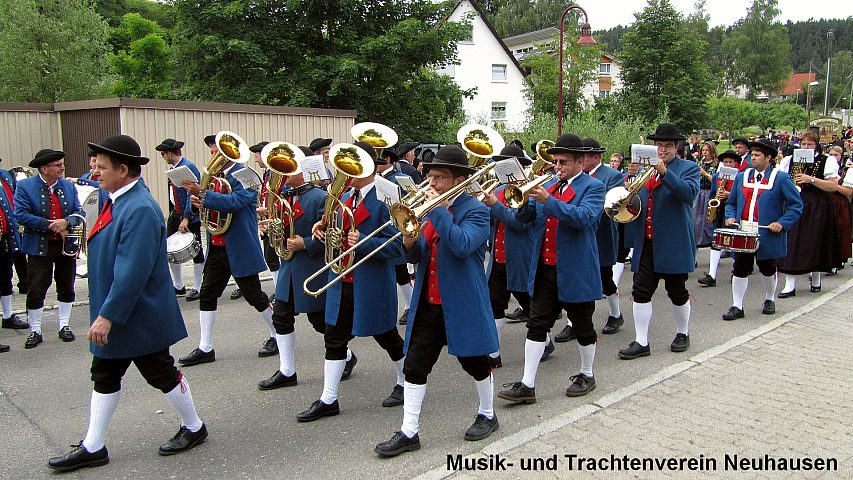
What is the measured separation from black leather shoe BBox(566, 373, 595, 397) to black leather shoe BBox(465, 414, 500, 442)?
0.98 meters

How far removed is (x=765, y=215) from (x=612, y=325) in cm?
239

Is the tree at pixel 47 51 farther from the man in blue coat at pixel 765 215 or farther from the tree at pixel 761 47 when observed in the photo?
the tree at pixel 761 47

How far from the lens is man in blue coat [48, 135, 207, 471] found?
3996 millimetres

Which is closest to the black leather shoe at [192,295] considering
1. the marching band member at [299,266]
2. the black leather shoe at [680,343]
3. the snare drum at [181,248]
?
the snare drum at [181,248]

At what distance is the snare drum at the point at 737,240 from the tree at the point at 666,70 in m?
30.9

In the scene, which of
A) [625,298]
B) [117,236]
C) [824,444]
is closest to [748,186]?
[625,298]

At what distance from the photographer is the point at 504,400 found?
535 centimetres

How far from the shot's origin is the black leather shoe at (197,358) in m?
6.42

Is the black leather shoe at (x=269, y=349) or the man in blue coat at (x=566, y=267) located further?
the black leather shoe at (x=269, y=349)

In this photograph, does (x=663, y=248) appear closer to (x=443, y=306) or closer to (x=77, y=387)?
(x=443, y=306)

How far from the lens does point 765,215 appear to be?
8.11 metres

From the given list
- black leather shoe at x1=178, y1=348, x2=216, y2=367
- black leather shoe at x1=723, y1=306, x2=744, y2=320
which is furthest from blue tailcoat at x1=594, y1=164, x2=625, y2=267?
black leather shoe at x1=178, y1=348, x2=216, y2=367

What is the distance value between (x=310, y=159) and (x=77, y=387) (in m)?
2.90

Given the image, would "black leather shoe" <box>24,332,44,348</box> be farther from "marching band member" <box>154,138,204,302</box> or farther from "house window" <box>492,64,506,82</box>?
"house window" <box>492,64,506,82</box>
